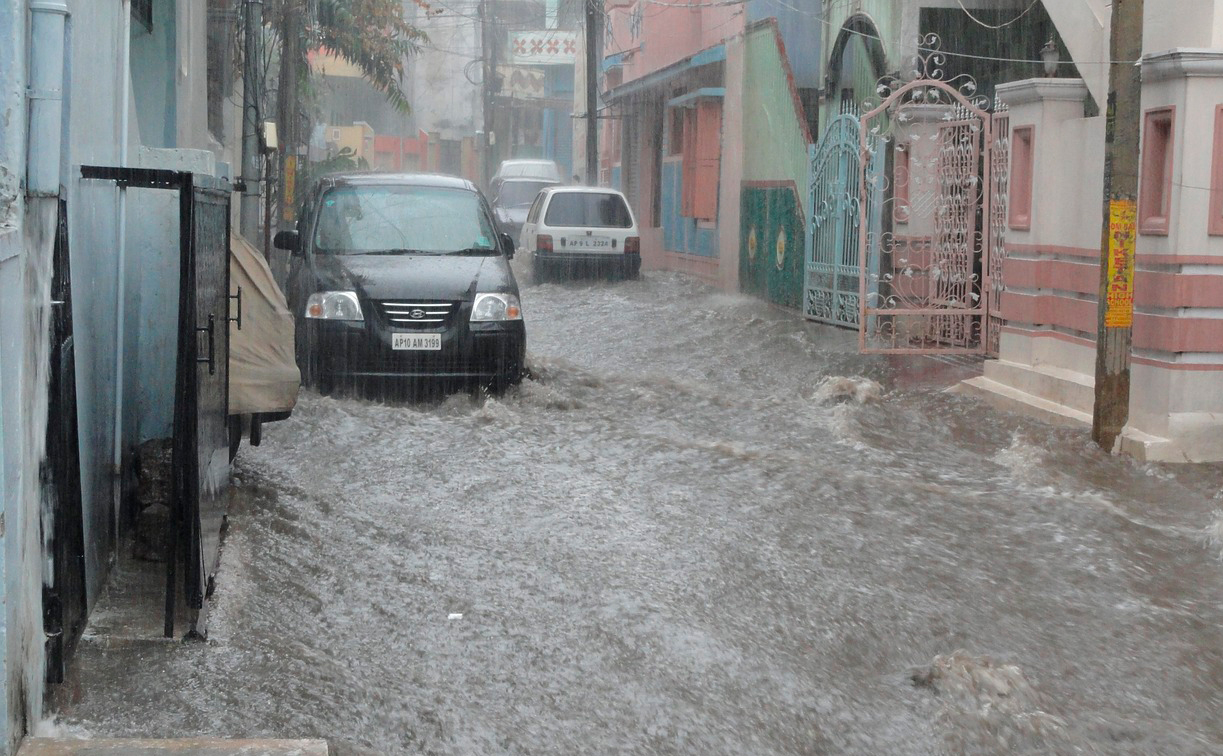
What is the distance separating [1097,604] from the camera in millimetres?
5656

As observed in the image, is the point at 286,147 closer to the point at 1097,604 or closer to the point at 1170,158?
the point at 1170,158

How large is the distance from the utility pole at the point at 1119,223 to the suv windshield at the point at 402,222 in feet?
14.9

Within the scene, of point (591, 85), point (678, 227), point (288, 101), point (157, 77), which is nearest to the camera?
point (157, 77)

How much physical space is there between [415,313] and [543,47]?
42878 mm

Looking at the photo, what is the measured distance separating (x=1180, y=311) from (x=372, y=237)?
5.71m

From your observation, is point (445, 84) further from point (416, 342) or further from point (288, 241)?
point (416, 342)

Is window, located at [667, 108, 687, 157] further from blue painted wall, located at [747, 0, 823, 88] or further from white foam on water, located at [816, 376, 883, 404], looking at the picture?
white foam on water, located at [816, 376, 883, 404]

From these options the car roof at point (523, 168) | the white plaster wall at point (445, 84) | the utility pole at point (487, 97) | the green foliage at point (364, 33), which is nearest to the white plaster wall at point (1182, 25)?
the green foliage at point (364, 33)

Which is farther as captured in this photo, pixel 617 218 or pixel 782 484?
pixel 617 218

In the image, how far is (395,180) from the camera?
10969 millimetres

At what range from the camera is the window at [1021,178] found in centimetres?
1002

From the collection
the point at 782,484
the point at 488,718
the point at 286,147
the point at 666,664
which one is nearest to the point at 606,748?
the point at 488,718

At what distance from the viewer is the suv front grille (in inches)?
374

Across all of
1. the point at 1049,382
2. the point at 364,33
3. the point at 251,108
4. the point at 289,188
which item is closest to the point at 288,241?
the point at 1049,382
